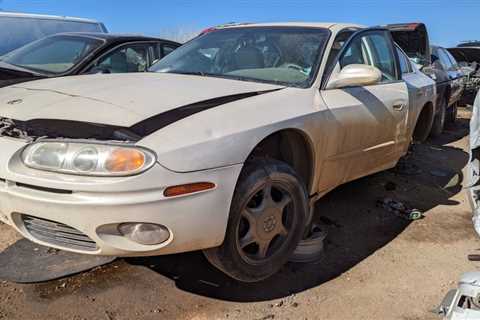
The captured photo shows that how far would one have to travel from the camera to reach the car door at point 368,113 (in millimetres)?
3250

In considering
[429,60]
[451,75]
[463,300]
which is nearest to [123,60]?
[463,300]

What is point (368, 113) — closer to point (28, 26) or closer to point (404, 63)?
point (404, 63)

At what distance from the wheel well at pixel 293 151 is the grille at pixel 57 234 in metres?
1.14

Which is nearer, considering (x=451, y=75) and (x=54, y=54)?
(x=54, y=54)

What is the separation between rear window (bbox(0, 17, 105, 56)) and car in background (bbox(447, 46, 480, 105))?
869cm

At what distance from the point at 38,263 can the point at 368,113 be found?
2.49 metres

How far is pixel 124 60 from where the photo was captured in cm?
557

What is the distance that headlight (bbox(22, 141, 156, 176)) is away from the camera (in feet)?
7.04

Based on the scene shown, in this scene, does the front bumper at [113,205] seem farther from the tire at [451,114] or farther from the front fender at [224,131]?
the tire at [451,114]

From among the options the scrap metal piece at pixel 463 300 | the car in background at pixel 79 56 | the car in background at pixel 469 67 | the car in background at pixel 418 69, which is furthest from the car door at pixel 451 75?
the scrap metal piece at pixel 463 300

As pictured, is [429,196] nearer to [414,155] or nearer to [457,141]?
[414,155]

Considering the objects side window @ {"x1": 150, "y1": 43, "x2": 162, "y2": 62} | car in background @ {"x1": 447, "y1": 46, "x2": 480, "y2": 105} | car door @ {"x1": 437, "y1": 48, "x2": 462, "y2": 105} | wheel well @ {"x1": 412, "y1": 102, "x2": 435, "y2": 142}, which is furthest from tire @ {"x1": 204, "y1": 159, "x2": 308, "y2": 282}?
car in background @ {"x1": 447, "y1": 46, "x2": 480, "y2": 105}

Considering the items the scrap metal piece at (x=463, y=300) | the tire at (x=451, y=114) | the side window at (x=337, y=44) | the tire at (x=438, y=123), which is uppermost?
the side window at (x=337, y=44)

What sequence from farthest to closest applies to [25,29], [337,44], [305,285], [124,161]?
[25,29] → [337,44] → [305,285] → [124,161]
